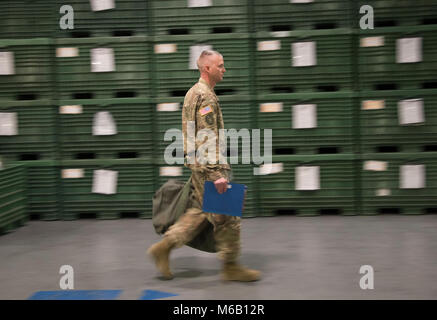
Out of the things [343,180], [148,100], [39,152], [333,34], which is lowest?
[343,180]

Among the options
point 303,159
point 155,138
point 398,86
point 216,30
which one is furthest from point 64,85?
point 398,86

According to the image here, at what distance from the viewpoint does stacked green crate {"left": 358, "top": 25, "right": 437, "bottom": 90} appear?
7.82m

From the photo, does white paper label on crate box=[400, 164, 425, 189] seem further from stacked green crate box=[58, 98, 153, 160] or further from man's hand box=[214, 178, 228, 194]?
man's hand box=[214, 178, 228, 194]

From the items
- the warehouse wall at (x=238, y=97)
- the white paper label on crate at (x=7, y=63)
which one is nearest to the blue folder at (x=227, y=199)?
the warehouse wall at (x=238, y=97)

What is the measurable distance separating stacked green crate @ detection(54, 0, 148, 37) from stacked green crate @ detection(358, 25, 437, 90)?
330cm

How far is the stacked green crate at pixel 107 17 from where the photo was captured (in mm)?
8070

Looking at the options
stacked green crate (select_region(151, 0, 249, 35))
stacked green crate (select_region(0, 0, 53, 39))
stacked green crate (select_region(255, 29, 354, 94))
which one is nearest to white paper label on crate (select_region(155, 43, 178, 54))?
stacked green crate (select_region(151, 0, 249, 35))

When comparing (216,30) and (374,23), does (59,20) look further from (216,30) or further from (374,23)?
(374,23)

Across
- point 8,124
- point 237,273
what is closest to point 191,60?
point 8,124

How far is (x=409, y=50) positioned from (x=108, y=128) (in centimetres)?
458

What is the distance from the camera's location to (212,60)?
16.8 ft

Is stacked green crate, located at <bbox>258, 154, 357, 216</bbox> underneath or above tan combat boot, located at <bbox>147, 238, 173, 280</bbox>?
above

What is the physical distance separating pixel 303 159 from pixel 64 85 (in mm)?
3771

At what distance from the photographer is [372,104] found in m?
7.93
